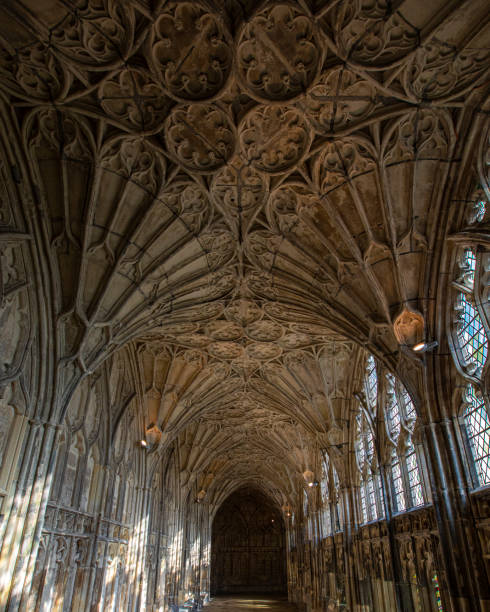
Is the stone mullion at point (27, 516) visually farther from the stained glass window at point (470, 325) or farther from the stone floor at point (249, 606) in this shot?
the stone floor at point (249, 606)

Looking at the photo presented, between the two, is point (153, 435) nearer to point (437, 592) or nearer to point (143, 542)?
point (143, 542)

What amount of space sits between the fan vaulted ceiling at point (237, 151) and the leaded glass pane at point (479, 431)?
211cm

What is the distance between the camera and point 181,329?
16219 millimetres

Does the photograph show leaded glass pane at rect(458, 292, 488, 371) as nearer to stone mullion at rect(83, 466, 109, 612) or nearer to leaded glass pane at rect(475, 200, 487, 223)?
leaded glass pane at rect(475, 200, 487, 223)

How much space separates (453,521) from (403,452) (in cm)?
467

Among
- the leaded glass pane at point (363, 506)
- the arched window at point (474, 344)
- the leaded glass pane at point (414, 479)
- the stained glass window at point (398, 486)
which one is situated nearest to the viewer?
the arched window at point (474, 344)

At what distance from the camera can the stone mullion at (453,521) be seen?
319 inches

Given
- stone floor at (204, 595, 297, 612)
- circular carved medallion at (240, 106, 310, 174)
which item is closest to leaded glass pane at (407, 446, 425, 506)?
circular carved medallion at (240, 106, 310, 174)

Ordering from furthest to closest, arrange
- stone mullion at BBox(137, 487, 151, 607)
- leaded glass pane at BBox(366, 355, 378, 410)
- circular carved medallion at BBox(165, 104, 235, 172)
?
stone mullion at BBox(137, 487, 151, 607)
leaded glass pane at BBox(366, 355, 378, 410)
circular carved medallion at BBox(165, 104, 235, 172)

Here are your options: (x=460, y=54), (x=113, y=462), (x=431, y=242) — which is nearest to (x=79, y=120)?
(x=460, y=54)

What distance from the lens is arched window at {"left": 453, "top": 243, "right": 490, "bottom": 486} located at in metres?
8.72

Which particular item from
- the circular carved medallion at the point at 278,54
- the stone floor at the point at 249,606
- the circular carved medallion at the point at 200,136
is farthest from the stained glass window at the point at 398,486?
the stone floor at the point at 249,606

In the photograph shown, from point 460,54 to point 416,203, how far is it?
2.93 m

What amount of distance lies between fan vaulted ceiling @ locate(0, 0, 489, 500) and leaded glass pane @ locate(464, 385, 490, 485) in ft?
6.92
